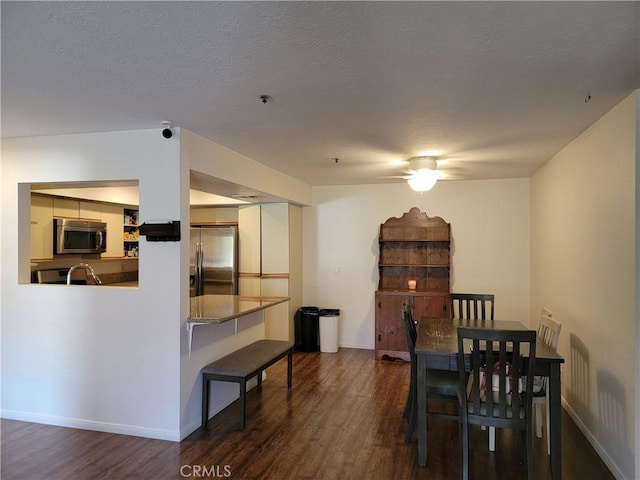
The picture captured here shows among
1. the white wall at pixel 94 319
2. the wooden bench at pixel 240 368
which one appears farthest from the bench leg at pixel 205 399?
the white wall at pixel 94 319

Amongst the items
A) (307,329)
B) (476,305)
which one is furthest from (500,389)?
(307,329)

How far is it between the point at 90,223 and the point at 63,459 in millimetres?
2829

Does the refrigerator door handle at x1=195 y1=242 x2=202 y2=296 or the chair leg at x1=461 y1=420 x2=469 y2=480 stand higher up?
the refrigerator door handle at x1=195 y1=242 x2=202 y2=296

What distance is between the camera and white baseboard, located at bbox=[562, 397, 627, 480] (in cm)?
258

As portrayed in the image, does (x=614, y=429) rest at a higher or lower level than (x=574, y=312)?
lower

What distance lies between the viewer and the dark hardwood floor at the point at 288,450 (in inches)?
104

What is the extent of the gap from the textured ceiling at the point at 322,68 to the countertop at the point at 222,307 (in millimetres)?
1454

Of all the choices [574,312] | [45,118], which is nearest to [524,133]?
[574,312]

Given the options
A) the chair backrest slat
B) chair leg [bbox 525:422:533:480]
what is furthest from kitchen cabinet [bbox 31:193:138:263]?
chair leg [bbox 525:422:533:480]

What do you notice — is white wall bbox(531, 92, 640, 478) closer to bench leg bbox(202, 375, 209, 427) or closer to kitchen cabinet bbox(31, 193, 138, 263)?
bench leg bbox(202, 375, 209, 427)

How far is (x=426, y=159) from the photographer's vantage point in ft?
13.2

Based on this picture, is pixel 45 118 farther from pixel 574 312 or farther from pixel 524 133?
pixel 574 312

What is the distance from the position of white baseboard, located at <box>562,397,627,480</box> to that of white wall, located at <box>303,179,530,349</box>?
202 centimetres

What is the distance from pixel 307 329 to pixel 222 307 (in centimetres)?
228
